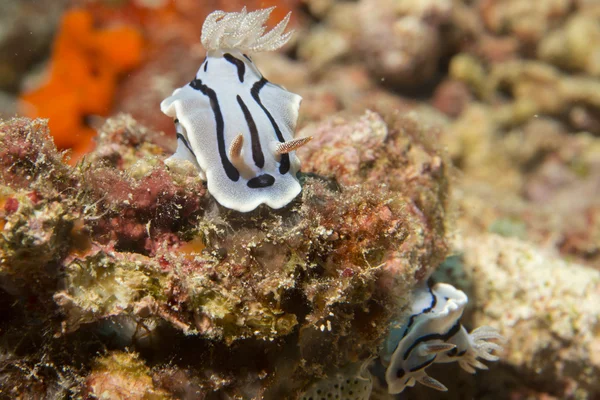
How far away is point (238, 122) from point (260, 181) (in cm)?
35

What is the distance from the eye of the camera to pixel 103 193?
197 cm

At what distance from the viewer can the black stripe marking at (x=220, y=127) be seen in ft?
6.68

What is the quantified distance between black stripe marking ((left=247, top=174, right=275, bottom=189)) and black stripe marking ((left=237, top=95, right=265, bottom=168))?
60mm

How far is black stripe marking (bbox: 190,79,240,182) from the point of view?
2.04 meters

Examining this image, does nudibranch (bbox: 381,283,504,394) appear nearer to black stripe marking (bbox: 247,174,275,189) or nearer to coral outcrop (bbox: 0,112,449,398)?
coral outcrop (bbox: 0,112,449,398)

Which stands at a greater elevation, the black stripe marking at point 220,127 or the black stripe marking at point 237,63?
the black stripe marking at point 237,63

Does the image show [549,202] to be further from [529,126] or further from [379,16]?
[379,16]

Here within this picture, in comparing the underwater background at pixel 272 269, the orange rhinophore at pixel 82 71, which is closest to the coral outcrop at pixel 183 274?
the underwater background at pixel 272 269

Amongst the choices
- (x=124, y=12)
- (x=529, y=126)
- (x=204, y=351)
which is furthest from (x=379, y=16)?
(x=204, y=351)

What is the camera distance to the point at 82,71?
6.91m

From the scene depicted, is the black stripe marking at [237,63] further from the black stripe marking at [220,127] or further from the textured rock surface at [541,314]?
the textured rock surface at [541,314]

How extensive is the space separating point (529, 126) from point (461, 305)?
6245 mm

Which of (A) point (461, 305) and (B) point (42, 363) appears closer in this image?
(B) point (42, 363)

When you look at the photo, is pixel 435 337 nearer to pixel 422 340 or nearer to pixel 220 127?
pixel 422 340
